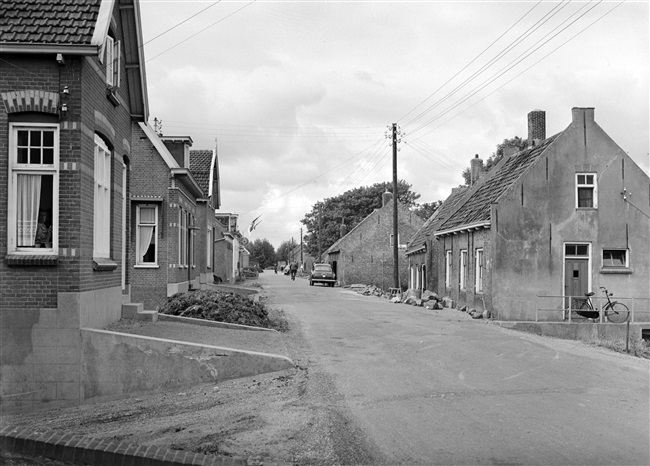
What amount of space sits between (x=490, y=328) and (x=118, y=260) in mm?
11517

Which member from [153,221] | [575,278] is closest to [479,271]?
[575,278]

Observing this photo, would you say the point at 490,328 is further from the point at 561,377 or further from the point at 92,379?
the point at 92,379

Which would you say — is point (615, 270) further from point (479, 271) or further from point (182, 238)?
point (182, 238)

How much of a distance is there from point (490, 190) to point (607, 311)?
22.5ft

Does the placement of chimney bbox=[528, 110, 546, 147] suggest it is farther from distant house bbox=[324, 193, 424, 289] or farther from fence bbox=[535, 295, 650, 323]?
distant house bbox=[324, 193, 424, 289]

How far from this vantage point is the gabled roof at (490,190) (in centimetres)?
2423

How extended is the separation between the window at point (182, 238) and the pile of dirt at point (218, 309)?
6979 mm

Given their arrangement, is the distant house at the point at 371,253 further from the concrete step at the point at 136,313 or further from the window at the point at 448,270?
the concrete step at the point at 136,313

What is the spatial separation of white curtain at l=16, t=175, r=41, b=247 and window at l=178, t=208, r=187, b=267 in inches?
508

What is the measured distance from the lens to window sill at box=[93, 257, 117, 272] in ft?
38.0

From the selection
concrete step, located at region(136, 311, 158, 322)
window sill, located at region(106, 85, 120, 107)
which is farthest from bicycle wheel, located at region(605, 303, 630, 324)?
window sill, located at region(106, 85, 120, 107)

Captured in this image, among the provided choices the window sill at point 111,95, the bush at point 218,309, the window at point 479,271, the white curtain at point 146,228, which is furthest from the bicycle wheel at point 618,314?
the window sill at point 111,95

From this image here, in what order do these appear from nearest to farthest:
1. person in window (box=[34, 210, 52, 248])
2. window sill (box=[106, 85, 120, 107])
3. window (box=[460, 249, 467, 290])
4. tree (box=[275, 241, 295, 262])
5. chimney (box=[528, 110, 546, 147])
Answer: person in window (box=[34, 210, 52, 248]), window sill (box=[106, 85, 120, 107]), window (box=[460, 249, 467, 290]), chimney (box=[528, 110, 546, 147]), tree (box=[275, 241, 295, 262])

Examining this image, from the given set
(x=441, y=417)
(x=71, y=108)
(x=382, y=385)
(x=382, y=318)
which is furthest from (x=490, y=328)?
(x=71, y=108)
